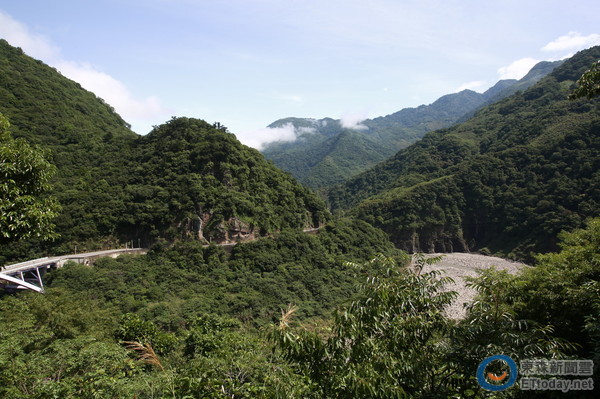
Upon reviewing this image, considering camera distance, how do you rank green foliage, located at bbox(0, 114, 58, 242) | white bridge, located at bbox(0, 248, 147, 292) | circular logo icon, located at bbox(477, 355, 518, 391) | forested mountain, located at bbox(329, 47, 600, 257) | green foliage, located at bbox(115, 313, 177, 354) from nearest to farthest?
circular logo icon, located at bbox(477, 355, 518, 391), green foliage, located at bbox(0, 114, 58, 242), green foliage, located at bbox(115, 313, 177, 354), white bridge, located at bbox(0, 248, 147, 292), forested mountain, located at bbox(329, 47, 600, 257)

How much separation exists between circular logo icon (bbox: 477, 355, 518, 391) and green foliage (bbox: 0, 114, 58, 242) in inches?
333

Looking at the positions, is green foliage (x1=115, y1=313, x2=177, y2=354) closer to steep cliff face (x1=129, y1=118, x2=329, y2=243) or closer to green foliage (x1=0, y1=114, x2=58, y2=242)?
green foliage (x1=0, y1=114, x2=58, y2=242)

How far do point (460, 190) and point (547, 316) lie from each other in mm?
71634

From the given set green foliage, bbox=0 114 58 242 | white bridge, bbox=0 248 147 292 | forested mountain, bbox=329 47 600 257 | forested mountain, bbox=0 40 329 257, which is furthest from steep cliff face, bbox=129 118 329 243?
forested mountain, bbox=329 47 600 257

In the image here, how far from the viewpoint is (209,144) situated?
40.8 meters

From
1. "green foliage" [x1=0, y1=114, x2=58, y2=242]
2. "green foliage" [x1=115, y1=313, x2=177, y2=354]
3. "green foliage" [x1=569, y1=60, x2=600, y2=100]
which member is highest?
"green foliage" [x1=569, y1=60, x2=600, y2=100]

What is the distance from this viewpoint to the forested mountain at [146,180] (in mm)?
34125

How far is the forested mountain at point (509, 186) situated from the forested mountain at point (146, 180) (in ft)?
101

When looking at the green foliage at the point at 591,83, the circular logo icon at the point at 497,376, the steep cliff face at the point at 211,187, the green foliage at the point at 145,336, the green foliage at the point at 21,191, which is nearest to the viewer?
the circular logo icon at the point at 497,376

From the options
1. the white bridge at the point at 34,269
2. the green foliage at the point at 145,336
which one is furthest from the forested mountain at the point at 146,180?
the green foliage at the point at 145,336

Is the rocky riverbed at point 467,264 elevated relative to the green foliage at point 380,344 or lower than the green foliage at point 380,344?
lower

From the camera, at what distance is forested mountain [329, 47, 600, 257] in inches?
2319

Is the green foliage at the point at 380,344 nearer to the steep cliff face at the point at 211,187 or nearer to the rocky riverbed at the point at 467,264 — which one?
the steep cliff face at the point at 211,187

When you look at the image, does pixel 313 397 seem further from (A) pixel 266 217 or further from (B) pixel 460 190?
(B) pixel 460 190
